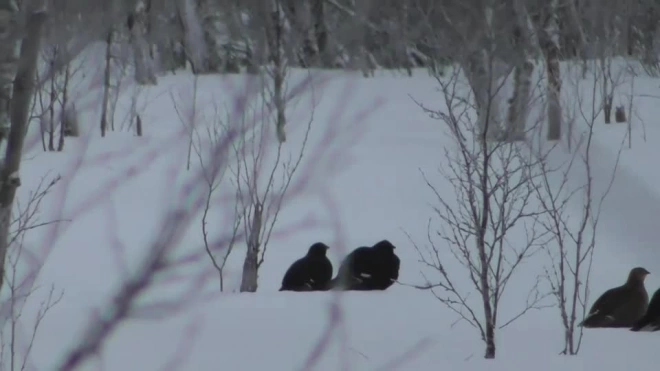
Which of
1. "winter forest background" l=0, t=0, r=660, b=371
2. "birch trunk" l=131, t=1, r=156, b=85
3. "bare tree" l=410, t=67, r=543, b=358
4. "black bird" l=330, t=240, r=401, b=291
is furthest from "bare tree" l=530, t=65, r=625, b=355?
"birch trunk" l=131, t=1, r=156, b=85

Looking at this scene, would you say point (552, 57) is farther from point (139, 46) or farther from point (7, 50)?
point (7, 50)

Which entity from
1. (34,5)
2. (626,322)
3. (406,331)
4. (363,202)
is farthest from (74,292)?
(34,5)

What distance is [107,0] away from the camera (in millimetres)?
1613

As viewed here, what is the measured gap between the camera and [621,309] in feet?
25.0

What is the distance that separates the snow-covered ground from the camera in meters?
1.70

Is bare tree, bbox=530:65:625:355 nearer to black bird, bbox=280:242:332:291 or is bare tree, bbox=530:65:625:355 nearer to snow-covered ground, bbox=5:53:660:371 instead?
snow-covered ground, bbox=5:53:660:371

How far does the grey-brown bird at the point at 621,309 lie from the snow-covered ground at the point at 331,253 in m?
0.36

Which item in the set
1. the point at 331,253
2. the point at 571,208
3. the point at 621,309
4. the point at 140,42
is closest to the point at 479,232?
the point at 621,309

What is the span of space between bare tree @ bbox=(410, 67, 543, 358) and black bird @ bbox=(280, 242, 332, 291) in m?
0.81

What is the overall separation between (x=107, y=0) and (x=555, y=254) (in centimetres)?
1064

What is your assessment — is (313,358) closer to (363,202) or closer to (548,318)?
(548,318)

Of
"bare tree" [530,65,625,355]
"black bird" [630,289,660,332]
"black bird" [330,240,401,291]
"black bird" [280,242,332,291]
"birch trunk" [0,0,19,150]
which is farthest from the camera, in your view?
"bare tree" [530,65,625,355]

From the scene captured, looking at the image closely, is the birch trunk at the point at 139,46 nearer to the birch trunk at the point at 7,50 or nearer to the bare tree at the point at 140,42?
the bare tree at the point at 140,42

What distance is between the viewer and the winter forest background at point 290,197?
64.6 inches
